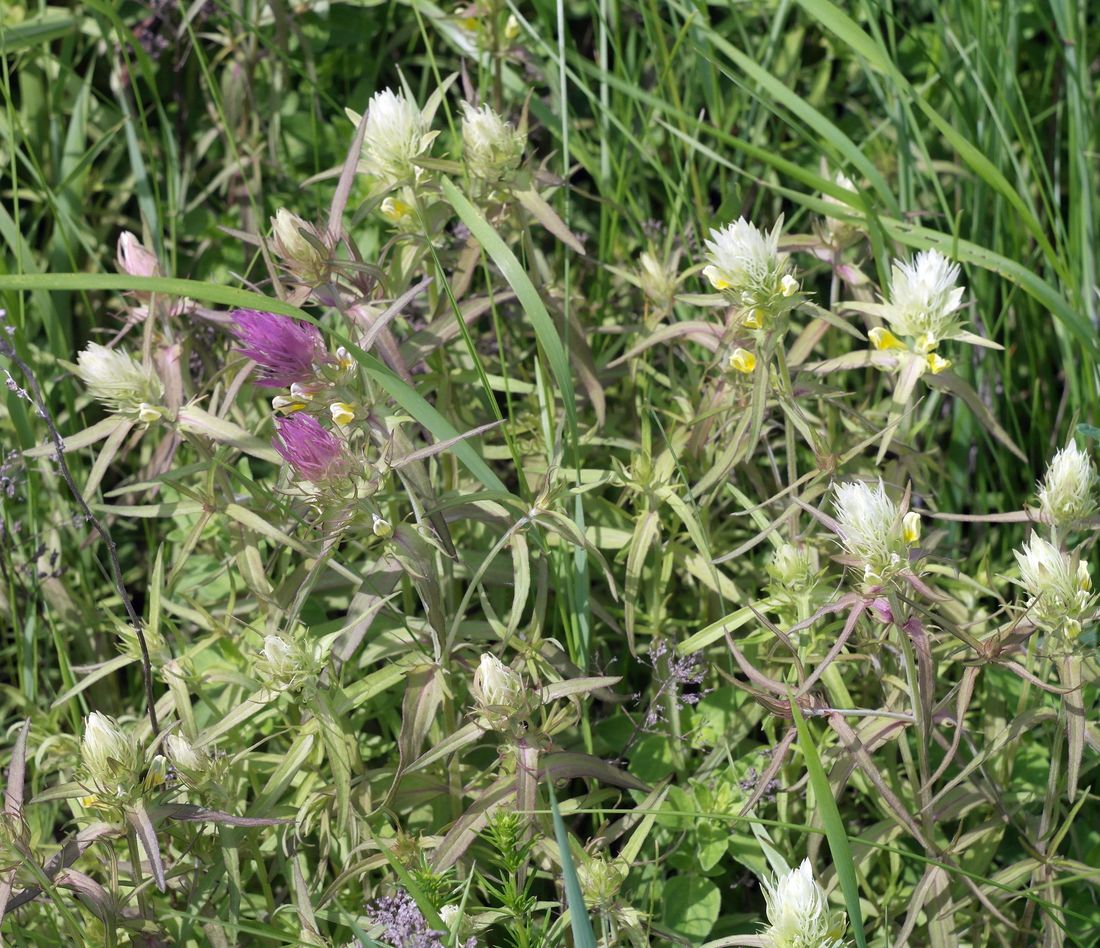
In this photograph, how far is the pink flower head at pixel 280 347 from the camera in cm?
160

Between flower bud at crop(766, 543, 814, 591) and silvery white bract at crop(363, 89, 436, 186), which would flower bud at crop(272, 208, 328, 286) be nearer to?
silvery white bract at crop(363, 89, 436, 186)

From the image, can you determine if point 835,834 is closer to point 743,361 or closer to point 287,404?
point 743,361

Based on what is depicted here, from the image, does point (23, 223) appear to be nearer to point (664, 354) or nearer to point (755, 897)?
point (664, 354)

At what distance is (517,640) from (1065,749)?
95cm

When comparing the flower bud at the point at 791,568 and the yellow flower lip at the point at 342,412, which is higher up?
the yellow flower lip at the point at 342,412

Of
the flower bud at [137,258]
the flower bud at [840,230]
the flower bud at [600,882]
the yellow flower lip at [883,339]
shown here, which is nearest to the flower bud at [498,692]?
the flower bud at [600,882]

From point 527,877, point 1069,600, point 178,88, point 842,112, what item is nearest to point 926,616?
point 1069,600

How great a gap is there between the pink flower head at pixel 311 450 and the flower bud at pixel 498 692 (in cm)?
32

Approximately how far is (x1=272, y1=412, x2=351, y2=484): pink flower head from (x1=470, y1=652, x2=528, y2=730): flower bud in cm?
32

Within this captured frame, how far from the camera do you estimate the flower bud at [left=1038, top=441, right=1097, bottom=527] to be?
5.28 ft

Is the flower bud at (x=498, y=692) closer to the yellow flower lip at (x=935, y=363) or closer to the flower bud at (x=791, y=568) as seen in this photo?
Result: the flower bud at (x=791, y=568)

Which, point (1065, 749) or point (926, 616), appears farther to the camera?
point (1065, 749)

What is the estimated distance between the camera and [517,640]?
1.84 meters

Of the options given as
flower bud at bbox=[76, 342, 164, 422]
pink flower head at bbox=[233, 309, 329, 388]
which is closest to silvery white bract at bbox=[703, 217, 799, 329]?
pink flower head at bbox=[233, 309, 329, 388]
